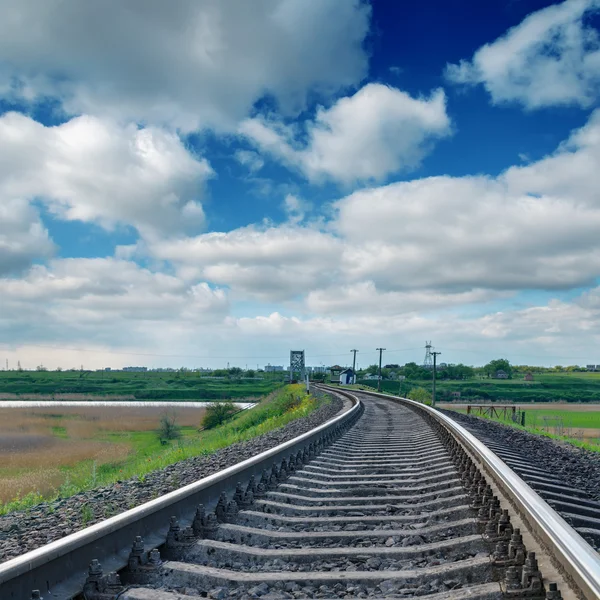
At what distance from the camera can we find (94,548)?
3199 millimetres

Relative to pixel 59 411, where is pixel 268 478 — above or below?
above

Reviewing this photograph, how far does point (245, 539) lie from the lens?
4090mm

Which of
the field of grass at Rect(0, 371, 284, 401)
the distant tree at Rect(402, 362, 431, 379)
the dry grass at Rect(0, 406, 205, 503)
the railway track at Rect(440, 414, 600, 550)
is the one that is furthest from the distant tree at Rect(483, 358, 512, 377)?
the railway track at Rect(440, 414, 600, 550)

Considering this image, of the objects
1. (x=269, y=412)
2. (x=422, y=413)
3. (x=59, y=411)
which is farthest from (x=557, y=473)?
(x=59, y=411)

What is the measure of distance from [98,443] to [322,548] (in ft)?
109

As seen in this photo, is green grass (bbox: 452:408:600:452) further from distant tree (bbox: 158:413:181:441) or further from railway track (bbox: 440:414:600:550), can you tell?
distant tree (bbox: 158:413:181:441)

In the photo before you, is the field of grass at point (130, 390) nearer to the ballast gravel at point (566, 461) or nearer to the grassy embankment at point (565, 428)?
the grassy embankment at point (565, 428)

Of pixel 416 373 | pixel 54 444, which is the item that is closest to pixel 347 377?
pixel 416 373

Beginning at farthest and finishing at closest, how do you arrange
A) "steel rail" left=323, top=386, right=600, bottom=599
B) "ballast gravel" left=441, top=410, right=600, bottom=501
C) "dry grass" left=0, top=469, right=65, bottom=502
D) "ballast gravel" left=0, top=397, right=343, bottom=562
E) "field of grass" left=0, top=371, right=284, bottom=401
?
"field of grass" left=0, top=371, right=284, bottom=401 < "dry grass" left=0, top=469, right=65, bottom=502 < "ballast gravel" left=441, top=410, right=600, bottom=501 < "ballast gravel" left=0, top=397, right=343, bottom=562 < "steel rail" left=323, top=386, right=600, bottom=599

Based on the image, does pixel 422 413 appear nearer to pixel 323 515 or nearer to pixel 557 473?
pixel 557 473

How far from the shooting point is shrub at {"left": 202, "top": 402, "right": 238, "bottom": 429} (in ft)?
140

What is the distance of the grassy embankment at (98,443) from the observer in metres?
15.7

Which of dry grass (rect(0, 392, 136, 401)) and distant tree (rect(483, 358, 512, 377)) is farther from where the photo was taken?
distant tree (rect(483, 358, 512, 377))

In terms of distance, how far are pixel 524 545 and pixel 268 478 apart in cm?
296
